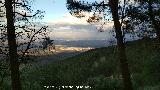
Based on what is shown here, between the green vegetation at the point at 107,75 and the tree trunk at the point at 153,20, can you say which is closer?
the tree trunk at the point at 153,20

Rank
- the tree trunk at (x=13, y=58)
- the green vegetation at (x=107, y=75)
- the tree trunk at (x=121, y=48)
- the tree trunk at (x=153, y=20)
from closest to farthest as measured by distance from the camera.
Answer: the tree trunk at (x=13, y=58), the tree trunk at (x=121, y=48), the tree trunk at (x=153, y=20), the green vegetation at (x=107, y=75)

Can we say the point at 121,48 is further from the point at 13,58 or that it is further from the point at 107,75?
the point at 107,75

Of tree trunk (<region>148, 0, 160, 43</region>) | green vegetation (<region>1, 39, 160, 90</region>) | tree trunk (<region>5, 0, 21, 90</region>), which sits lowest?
green vegetation (<region>1, 39, 160, 90</region>)

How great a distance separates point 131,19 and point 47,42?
20.8 ft

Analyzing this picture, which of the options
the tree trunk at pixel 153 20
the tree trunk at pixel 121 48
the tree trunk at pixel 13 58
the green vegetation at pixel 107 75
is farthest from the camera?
the green vegetation at pixel 107 75

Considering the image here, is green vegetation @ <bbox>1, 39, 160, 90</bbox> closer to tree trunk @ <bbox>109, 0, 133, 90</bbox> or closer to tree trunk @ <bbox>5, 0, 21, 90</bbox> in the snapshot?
tree trunk @ <bbox>109, 0, 133, 90</bbox>


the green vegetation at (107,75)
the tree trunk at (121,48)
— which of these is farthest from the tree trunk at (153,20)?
the tree trunk at (121,48)

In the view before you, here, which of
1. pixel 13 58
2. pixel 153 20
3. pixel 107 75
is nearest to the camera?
pixel 13 58

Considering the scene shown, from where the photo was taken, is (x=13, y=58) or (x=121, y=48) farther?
(x=121, y=48)

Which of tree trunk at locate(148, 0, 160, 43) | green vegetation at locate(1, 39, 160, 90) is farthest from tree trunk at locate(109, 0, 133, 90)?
green vegetation at locate(1, 39, 160, 90)

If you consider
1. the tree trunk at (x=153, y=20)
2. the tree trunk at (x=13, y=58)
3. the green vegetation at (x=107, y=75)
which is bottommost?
the green vegetation at (x=107, y=75)

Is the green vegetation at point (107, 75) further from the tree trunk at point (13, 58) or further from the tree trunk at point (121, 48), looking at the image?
the tree trunk at point (13, 58)

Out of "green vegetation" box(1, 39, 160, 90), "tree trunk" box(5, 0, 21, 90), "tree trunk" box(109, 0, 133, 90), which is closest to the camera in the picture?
"tree trunk" box(5, 0, 21, 90)

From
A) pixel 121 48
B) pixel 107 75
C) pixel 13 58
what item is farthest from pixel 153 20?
pixel 107 75
